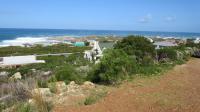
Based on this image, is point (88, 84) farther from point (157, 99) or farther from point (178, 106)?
point (178, 106)

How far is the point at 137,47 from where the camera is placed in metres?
16.7

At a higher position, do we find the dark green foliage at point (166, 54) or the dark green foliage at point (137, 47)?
the dark green foliage at point (137, 47)

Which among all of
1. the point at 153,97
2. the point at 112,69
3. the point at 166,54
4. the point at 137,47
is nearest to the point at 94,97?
the point at 153,97

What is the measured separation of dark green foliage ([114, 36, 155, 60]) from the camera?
16125 mm

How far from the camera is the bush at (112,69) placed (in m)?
10.9

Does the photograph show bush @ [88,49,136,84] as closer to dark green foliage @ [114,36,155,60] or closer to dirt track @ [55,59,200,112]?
dirt track @ [55,59,200,112]

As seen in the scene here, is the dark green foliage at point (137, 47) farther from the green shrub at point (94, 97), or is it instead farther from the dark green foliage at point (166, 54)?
the green shrub at point (94, 97)

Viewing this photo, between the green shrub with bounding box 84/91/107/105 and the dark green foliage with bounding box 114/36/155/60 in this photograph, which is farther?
the dark green foliage with bounding box 114/36/155/60

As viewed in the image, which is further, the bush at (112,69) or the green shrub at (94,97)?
the bush at (112,69)

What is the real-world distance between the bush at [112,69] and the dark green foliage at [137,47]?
3.76 metres

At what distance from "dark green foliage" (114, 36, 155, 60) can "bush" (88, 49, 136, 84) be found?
3.76m

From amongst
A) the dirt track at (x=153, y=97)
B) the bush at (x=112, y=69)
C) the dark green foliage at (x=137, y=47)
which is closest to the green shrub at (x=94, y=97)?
the dirt track at (x=153, y=97)

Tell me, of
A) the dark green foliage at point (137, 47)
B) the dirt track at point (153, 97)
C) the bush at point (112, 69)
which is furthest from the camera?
the dark green foliage at point (137, 47)

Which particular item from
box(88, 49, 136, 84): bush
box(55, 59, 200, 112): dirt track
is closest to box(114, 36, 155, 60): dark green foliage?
box(88, 49, 136, 84): bush
